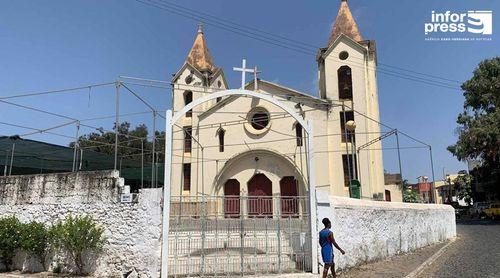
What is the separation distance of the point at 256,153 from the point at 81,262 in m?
15.4

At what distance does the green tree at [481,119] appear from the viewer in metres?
26.7

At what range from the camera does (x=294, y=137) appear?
908 inches

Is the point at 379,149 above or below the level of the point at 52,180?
above

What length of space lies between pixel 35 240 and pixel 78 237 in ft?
4.40

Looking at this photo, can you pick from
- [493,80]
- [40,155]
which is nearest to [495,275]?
[40,155]

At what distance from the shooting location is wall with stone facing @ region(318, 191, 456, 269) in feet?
33.6

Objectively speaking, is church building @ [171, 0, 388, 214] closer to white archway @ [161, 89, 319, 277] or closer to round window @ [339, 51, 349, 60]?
round window @ [339, 51, 349, 60]

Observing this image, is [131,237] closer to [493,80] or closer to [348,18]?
[348,18]

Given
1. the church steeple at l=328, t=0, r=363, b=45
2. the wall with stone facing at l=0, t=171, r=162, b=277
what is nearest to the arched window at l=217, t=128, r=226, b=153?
the church steeple at l=328, t=0, r=363, b=45

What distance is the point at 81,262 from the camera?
30.7ft

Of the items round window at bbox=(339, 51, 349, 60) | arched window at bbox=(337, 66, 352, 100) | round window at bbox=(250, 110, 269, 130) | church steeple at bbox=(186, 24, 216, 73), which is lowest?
round window at bbox=(250, 110, 269, 130)

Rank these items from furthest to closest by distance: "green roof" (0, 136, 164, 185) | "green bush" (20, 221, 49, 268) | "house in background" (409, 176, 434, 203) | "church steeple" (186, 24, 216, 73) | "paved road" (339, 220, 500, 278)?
1. "house in background" (409, 176, 434, 203)
2. "church steeple" (186, 24, 216, 73)
3. "green roof" (0, 136, 164, 185)
4. "paved road" (339, 220, 500, 278)
5. "green bush" (20, 221, 49, 268)

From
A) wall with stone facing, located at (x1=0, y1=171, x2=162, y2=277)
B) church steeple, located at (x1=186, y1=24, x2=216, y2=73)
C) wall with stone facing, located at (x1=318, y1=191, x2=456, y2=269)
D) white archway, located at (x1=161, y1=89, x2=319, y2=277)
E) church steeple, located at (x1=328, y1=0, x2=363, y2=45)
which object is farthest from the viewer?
church steeple, located at (x1=186, y1=24, x2=216, y2=73)

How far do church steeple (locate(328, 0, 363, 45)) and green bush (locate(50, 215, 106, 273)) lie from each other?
67.2 ft
